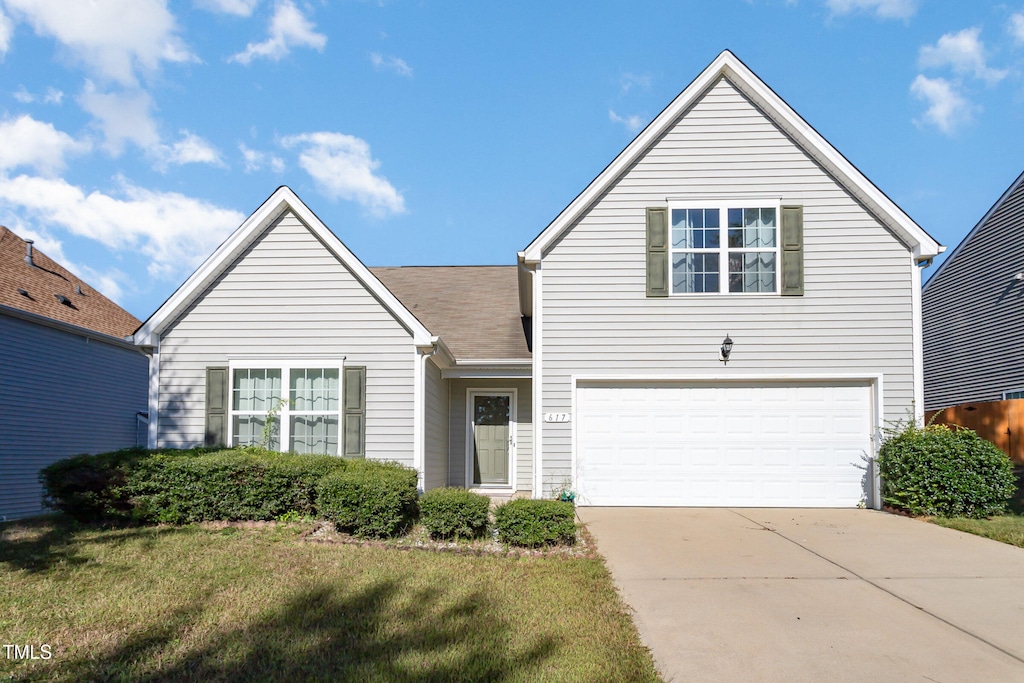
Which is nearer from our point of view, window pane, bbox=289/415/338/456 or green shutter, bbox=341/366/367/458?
green shutter, bbox=341/366/367/458

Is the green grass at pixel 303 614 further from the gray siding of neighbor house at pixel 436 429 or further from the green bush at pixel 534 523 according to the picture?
the gray siding of neighbor house at pixel 436 429

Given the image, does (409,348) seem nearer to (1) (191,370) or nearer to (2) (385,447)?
(2) (385,447)

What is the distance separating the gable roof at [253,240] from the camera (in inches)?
478

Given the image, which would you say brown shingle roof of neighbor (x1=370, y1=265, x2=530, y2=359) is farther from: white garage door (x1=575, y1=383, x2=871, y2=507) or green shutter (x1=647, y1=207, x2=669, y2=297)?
green shutter (x1=647, y1=207, x2=669, y2=297)

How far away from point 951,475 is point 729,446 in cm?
303

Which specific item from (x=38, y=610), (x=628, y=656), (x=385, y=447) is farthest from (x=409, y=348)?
(x=628, y=656)

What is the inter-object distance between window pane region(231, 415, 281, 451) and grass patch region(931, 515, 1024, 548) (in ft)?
31.1

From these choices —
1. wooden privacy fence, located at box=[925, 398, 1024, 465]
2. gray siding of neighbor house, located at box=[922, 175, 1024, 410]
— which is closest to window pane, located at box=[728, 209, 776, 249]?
wooden privacy fence, located at box=[925, 398, 1024, 465]

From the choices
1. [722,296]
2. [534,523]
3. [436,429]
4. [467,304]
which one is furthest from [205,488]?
[467,304]

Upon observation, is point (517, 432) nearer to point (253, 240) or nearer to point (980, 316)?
point (253, 240)

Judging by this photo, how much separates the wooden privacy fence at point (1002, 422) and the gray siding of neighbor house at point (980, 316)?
4.60 feet

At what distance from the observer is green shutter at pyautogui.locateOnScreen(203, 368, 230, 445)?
39.3ft

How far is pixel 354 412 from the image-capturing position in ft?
39.2

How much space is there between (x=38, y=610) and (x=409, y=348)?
666 cm
